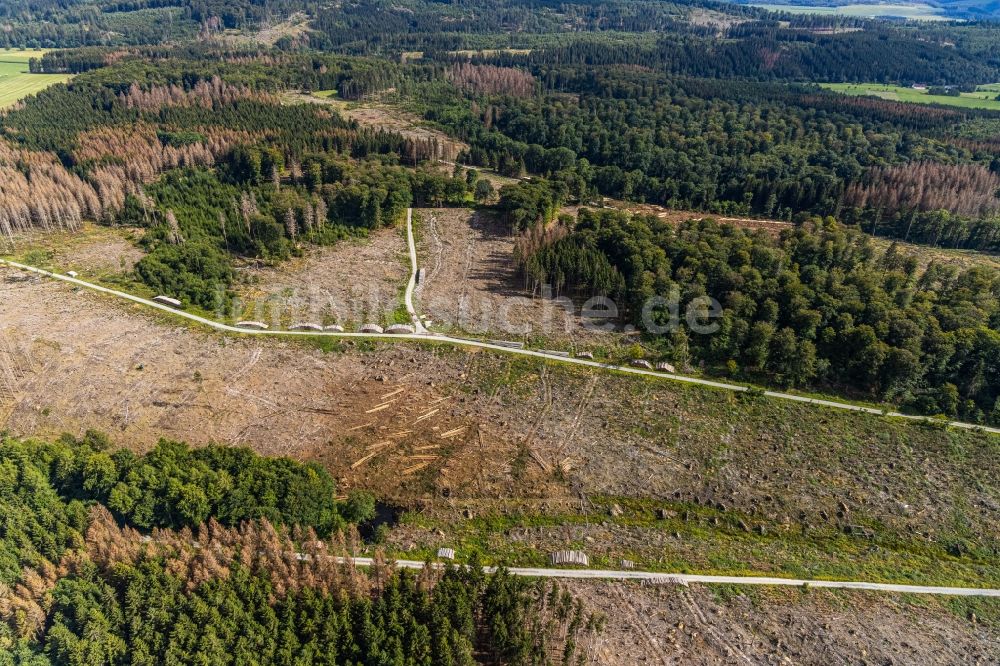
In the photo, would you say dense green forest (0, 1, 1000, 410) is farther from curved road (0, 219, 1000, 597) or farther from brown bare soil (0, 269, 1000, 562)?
brown bare soil (0, 269, 1000, 562)

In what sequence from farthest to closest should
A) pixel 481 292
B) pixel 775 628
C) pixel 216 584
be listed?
pixel 481 292, pixel 775 628, pixel 216 584

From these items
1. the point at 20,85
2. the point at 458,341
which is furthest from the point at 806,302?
the point at 20,85

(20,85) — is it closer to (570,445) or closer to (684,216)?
(684,216)

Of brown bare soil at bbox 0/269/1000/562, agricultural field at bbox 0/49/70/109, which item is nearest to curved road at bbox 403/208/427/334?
brown bare soil at bbox 0/269/1000/562

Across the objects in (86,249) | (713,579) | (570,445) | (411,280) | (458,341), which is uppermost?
(86,249)

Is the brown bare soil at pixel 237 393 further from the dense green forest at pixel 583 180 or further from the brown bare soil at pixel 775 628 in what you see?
the brown bare soil at pixel 775 628

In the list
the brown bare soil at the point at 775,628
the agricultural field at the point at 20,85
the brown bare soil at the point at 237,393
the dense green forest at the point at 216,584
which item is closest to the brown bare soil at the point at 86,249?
the brown bare soil at the point at 237,393
